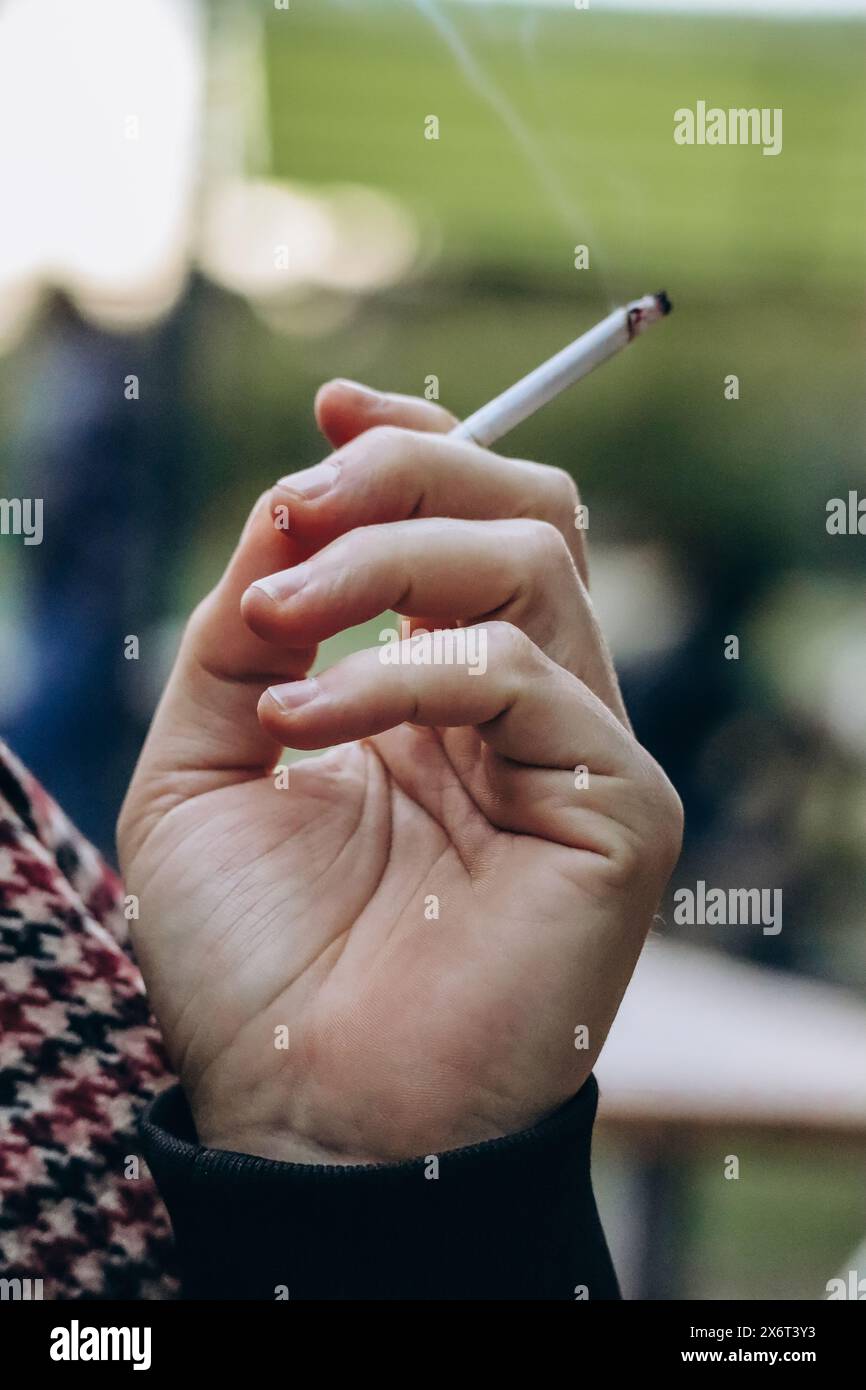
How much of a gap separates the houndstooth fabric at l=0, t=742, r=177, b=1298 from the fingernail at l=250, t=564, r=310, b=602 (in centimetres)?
22

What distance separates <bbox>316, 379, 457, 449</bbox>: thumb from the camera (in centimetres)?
56

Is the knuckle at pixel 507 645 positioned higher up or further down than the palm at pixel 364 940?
higher up

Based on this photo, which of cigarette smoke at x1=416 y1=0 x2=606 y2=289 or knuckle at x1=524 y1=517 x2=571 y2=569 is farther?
cigarette smoke at x1=416 y1=0 x2=606 y2=289

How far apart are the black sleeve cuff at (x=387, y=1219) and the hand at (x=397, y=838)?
18 mm

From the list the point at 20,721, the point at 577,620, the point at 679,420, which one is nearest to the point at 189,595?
the point at 20,721

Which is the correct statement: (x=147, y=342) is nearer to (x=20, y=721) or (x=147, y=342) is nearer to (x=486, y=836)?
(x=20, y=721)

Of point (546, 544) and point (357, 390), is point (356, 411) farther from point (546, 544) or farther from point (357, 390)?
point (546, 544)

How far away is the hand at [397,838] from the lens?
18.7 inches

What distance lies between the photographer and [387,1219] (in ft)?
1.60
